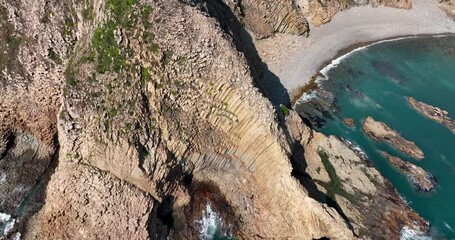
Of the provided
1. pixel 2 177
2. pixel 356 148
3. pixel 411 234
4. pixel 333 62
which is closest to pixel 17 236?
pixel 2 177

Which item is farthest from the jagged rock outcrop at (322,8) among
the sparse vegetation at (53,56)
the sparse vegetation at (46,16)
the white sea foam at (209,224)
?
the sparse vegetation at (53,56)

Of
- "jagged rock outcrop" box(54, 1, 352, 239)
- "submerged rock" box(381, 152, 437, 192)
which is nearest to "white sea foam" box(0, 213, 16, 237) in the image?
"jagged rock outcrop" box(54, 1, 352, 239)

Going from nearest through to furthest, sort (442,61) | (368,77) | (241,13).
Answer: (241,13)
(368,77)
(442,61)

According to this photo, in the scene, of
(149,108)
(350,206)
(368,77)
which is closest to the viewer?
(149,108)

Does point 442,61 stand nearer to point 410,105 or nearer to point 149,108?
point 410,105

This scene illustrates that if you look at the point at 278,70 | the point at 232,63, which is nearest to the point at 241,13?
the point at 278,70

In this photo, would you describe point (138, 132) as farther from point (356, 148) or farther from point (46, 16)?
point (356, 148)
